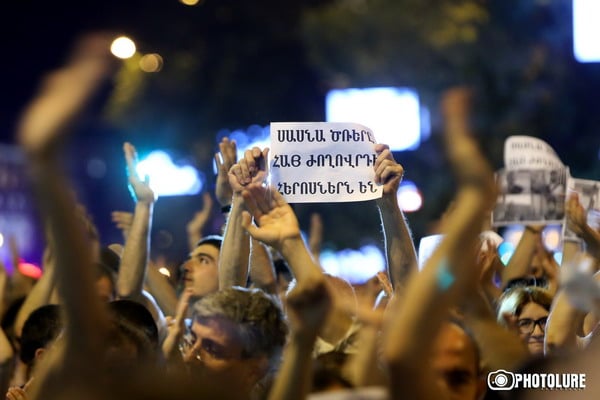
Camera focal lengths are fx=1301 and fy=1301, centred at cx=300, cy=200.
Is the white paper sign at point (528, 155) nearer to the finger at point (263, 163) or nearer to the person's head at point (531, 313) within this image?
the person's head at point (531, 313)

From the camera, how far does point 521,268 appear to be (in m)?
7.63

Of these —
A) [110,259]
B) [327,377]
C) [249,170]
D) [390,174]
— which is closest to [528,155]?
[110,259]

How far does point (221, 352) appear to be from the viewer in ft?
15.3

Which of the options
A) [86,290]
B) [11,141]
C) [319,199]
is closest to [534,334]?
[319,199]

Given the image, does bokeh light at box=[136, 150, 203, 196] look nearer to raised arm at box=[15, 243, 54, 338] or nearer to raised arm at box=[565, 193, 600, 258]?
raised arm at box=[15, 243, 54, 338]

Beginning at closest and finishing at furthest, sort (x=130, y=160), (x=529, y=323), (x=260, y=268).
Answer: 1. (x=529, y=323)
2. (x=260, y=268)
3. (x=130, y=160)

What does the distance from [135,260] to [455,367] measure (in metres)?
3.13

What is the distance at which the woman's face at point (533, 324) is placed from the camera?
5863 mm

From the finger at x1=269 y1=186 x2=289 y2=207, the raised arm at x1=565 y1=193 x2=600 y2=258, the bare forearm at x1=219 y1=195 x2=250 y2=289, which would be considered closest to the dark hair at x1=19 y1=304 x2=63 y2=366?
the bare forearm at x1=219 y1=195 x2=250 y2=289

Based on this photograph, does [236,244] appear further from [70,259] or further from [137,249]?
[70,259]

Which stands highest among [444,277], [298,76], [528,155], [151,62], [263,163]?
[151,62]

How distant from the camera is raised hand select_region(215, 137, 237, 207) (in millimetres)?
6234

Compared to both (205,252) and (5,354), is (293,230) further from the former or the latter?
(205,252)

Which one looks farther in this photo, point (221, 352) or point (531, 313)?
point (531, 313)
